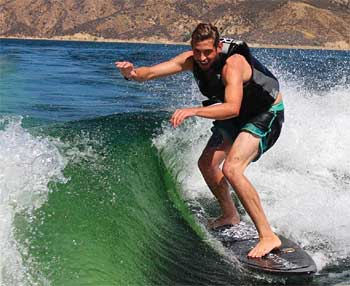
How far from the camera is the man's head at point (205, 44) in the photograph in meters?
4.46

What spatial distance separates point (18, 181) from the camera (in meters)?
4.55

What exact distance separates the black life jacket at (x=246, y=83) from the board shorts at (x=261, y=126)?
6 centimetres

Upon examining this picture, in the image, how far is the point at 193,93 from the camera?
16812 mm

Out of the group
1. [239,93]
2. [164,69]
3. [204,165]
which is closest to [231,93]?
[239,93]

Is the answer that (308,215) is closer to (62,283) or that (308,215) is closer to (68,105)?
(62,283)

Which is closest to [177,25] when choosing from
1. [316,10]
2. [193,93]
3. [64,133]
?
[316,10]

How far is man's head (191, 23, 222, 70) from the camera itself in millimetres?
4457

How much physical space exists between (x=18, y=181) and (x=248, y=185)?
6.25ft

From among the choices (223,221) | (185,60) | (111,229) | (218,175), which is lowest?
(223,221)

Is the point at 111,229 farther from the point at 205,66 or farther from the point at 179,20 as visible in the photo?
the point at 179,20

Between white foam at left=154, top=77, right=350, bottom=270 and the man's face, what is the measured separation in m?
1.96

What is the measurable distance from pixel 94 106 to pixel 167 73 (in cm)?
791

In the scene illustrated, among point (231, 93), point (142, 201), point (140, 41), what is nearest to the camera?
point (231, 93)

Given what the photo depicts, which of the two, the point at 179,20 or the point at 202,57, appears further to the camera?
the point at 179,20
